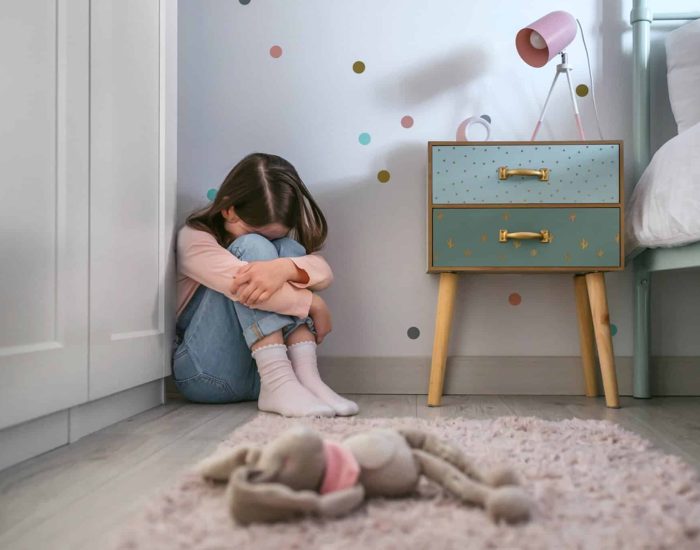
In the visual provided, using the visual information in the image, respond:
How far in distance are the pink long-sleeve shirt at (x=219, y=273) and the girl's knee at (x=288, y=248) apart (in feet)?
0.14

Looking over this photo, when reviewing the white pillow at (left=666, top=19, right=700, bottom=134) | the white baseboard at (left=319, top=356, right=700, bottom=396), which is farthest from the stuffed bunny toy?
the white pillow at (left=666, top=19, right=700, bottom=134)

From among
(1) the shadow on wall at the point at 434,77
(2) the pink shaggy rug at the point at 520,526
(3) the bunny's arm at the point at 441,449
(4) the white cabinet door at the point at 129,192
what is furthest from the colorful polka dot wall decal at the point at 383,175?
(3) the bunny's arm at the point at 441,449

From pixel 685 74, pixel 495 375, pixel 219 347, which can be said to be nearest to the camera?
pixel 219 347

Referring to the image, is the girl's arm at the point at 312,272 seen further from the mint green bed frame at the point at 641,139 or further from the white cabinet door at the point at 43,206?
the mint green bed frame at the point at 641,139

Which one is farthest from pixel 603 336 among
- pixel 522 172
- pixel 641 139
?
pixel 641 139

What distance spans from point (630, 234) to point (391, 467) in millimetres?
1134

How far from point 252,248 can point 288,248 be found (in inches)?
4.1

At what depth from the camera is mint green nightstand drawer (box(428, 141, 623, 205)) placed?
5.20 feet

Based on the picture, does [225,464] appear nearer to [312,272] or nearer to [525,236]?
[312,272]

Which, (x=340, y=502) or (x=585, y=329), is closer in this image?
(x=340, y=502)

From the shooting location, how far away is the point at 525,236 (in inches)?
61.6

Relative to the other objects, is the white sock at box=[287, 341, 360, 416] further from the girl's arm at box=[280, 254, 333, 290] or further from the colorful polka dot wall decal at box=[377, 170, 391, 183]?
the colorful polka dot wall decal at box=[377, 170, 391, 183]

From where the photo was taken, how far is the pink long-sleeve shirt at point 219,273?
1521 mm

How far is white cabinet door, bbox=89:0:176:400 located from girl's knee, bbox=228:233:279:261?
0.50ft
